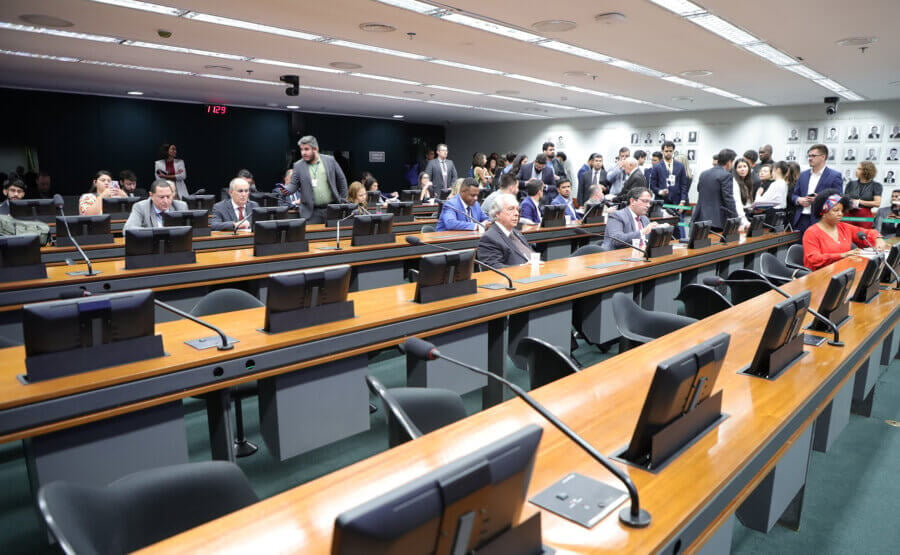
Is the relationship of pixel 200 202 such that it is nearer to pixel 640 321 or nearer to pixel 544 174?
pixel 544 174

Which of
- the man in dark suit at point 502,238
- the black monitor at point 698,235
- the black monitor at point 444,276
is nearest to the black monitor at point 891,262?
the black monitor at point 698,235

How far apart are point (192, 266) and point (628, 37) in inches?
207

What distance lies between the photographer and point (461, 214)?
593 centimetres

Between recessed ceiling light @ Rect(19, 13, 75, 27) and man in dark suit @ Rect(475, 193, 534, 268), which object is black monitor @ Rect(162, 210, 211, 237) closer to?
man in dark suit @ Rect(475, 193, 534, 268)

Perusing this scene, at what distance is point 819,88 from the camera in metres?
10.2

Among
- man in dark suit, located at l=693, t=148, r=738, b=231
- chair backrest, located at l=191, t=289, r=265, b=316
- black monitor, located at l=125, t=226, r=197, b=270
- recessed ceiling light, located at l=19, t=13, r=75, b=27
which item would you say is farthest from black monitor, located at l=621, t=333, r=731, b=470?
recessed ceiling light, located at l=19, t=13, r=75, b=27

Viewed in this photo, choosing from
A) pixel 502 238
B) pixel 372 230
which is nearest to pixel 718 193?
pixel 502 238

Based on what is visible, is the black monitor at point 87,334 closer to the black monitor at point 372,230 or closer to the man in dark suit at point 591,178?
the black monitor at point 372,230

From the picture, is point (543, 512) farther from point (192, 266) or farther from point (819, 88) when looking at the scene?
point (819, 88)

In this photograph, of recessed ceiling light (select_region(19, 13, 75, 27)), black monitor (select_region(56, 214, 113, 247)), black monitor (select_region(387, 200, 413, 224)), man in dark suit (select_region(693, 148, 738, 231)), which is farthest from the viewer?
black monitor (select_region(387, 200, 413, 224))

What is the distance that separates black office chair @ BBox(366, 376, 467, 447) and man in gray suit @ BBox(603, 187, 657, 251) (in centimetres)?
334

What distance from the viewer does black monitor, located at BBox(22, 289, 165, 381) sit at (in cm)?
185

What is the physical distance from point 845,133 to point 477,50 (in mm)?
9590

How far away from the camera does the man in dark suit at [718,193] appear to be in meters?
5.97
